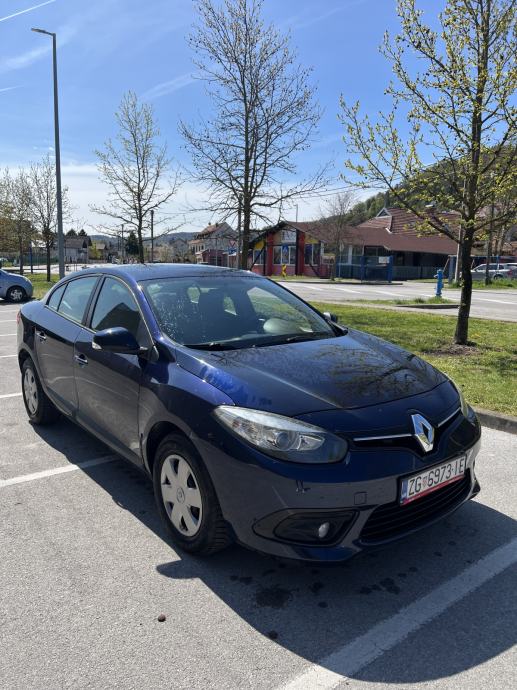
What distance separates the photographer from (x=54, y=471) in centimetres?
419

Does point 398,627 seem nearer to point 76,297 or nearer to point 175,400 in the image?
point 175,400

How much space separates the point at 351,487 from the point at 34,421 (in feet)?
12.4

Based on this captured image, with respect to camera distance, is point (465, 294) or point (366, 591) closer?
point (366, 591)

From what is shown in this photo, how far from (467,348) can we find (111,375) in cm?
675

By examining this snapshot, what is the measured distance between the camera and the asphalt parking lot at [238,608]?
217 cm

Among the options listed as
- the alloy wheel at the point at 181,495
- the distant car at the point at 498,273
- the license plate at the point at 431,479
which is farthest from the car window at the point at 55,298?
the distant car at the point at 498,273

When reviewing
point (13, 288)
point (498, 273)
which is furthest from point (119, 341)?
point (498, 273)

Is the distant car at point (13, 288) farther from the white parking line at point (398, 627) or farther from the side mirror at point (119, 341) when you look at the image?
the white parking line at point (398, 627)

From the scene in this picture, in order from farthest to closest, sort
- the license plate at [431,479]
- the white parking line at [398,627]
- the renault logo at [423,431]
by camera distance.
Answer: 1. the renault logo at [423,431]
2. the license plate at [431,479]
3. the white parking line at [398,627]

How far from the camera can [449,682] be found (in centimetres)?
212

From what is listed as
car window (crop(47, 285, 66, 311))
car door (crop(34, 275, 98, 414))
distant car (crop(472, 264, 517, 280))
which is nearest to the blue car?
car door (crop(34, 275, 98, 414))

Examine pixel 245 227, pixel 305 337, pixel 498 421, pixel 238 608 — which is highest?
pixel 245 227

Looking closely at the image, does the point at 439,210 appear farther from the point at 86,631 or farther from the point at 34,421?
the point at 86,631

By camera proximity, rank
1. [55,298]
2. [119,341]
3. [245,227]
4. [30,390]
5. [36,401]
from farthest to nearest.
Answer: [245,227], [30,390], [36,401], [55,298], [119,341]
